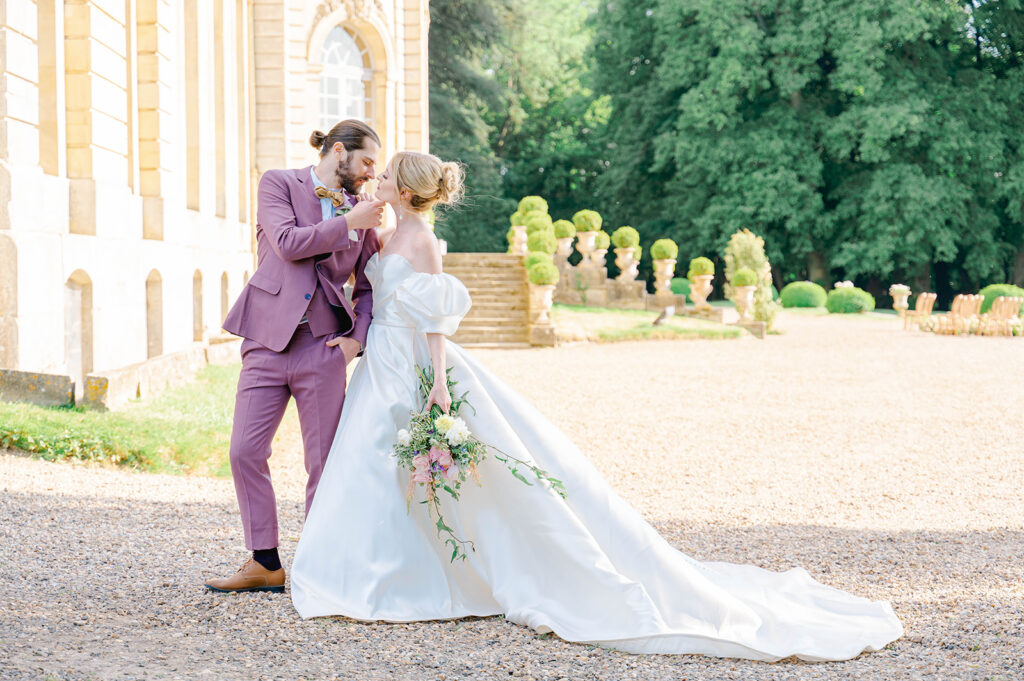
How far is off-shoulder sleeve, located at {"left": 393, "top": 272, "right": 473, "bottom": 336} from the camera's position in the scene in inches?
144

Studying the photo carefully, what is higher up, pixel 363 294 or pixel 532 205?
pixel 532 205

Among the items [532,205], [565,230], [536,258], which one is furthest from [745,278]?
[532,205]

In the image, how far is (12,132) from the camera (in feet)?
26.7

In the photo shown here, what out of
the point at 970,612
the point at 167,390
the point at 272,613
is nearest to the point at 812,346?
→ the point at 167,390

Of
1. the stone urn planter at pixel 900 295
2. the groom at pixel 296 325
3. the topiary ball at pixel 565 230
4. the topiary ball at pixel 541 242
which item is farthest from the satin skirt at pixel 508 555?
the stone urn planter at pixel 900 295

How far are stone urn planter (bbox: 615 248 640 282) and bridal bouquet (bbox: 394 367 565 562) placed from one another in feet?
60.7

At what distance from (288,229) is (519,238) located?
62.4ft

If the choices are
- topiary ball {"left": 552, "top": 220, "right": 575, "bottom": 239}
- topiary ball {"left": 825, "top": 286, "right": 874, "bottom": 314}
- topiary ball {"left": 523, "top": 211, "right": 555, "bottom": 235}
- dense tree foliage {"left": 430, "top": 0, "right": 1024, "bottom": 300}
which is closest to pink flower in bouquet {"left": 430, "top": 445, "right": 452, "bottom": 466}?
topiary ball {"left": 523, "top": 211, "right": 555, "bottom": 235}

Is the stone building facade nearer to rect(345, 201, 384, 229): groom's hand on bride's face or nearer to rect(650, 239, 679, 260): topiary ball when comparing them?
rect(345, 201, 384, 229): groom's hand on bride's face

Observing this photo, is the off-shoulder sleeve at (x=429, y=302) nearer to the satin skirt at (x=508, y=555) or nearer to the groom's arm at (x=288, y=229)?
the satin skirt at (x=508, y=555)

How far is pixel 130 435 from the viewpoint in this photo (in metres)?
6.74

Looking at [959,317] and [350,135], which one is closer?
[350,135]

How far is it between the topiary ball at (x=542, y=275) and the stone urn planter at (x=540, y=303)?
109 mm

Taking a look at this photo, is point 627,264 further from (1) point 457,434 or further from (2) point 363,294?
(1) point 457,434
